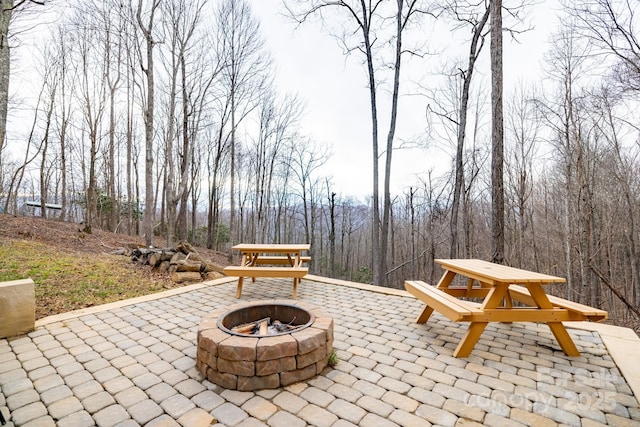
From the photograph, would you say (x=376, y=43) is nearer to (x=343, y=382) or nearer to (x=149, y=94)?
(x=149, y=94)

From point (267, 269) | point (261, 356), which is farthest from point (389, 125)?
point (261, 356)

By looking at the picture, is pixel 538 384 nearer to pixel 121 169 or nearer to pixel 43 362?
pixel 43 362

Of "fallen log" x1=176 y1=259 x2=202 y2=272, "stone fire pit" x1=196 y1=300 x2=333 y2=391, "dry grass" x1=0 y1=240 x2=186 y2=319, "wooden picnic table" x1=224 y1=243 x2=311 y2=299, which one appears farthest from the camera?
"fallen log" x1=176 y1=259 x2=202 y2=272

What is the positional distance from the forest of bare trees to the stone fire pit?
161 inches

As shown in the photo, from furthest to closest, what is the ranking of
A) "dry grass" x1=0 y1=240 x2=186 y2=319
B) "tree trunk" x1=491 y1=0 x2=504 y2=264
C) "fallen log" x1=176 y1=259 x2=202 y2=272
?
"fallen log" x1=176 y1=259 x2=202 y2=272 → "tree trunk" x1=491 y1=0 x2=504 y2=264 → "dry grass" x1=0 y1=240 x2=186 y2=319

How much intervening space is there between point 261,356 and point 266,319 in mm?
893

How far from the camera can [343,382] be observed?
2.09m

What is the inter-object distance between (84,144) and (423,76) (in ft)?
55.4

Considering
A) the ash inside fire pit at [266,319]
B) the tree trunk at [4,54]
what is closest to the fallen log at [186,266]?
the tree trunk at [4,54]

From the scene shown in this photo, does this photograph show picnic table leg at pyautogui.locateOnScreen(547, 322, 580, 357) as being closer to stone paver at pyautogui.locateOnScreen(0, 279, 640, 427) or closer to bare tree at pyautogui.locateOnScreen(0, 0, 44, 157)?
stone paver at pyautogui.locateOnScreen(0, 279, 640, 427)

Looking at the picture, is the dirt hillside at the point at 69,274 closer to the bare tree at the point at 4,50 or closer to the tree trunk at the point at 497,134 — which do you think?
the bare tree at the point at 4,50

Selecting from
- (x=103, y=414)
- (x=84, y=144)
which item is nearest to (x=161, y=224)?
(x=84, y=144)

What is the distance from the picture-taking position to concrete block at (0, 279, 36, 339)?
2723 mm

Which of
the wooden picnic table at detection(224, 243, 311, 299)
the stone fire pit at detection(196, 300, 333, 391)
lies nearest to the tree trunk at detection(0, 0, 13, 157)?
the wooden picnic table at detection(224, 243, 311, 299)
